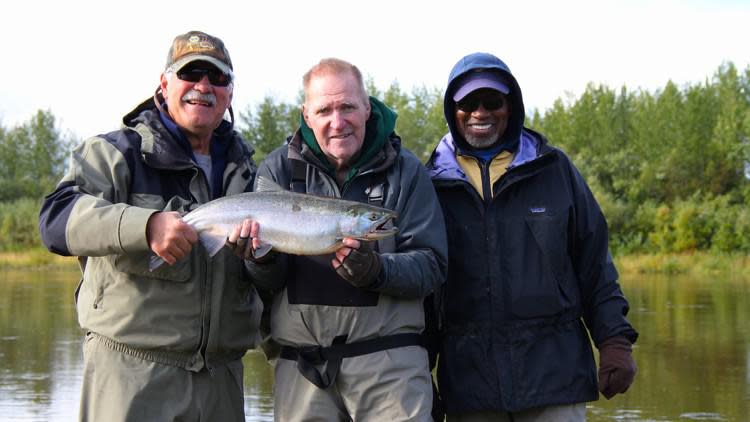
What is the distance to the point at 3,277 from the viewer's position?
37.2 metres

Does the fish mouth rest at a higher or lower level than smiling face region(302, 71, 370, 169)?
lower

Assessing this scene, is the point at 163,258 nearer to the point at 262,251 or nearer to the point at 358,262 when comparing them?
the point at 262,251

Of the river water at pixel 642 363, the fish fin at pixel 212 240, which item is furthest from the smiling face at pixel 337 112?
the river water at pixel 642 363

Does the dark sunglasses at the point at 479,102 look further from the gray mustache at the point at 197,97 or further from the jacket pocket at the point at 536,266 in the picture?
the gray mustache at the point at 197,97

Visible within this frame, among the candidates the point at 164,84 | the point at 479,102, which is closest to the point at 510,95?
the point at 479,102

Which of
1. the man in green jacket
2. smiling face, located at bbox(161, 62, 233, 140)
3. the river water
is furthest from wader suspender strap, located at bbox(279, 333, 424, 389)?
the river water

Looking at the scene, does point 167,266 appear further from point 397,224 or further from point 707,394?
point 707,394

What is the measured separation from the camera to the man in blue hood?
18.4 feet

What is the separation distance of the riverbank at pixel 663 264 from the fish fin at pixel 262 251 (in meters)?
34.3

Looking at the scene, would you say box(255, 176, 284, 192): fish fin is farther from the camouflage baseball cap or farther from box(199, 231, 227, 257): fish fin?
the camouflage baseball cap

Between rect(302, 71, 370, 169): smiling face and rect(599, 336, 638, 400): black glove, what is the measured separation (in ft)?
6.54

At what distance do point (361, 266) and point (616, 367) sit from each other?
185cm

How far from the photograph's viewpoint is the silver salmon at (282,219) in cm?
496

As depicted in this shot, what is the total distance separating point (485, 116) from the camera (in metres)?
5.93
